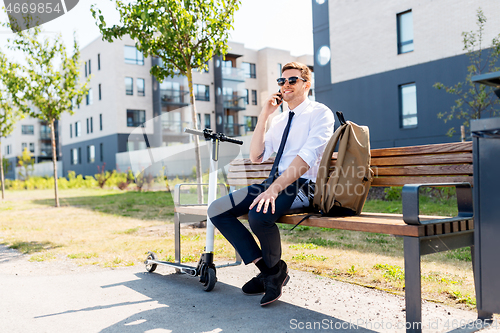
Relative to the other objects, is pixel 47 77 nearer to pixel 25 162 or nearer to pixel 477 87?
pixel 477 87

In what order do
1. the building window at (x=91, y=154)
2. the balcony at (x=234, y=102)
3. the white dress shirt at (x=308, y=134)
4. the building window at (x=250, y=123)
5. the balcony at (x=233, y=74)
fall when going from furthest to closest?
the building window at (x=250, y=123)
the building window at (x=91, y=154)
the balcony at (x=234, y=102)
the balcony at (x=233, y=74)
the white dress shirt at (x=308, y=134)

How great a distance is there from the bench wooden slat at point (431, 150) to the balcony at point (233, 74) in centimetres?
3482

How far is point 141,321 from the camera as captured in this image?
9.95 feet

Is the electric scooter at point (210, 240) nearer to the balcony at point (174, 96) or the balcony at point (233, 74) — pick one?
the balcony at point (174, 96)

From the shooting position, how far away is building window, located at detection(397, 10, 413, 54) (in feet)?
52.6

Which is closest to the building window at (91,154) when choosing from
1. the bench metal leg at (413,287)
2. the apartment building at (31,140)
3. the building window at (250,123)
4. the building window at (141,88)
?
the building window at (141,88)

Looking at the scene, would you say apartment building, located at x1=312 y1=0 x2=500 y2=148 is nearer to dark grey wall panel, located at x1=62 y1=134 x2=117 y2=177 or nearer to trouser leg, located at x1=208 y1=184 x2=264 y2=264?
trouser leg, located at x1=208 y1=184 x2=264 y2=264

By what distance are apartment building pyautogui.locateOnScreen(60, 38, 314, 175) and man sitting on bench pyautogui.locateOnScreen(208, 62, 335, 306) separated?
29.5m

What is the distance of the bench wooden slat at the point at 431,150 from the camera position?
2943mm

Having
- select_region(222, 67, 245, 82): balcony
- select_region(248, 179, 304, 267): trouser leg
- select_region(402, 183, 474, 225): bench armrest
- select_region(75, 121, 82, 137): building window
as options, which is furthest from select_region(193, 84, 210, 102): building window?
select_region(402, 183, 474, 225): bench armrest

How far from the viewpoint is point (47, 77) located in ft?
40.7

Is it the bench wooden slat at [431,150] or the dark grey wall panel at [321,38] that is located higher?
the dark grey wall panel at [321,38]

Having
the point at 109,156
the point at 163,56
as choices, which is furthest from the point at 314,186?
the point at 109,156

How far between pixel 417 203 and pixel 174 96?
34.7 meters
